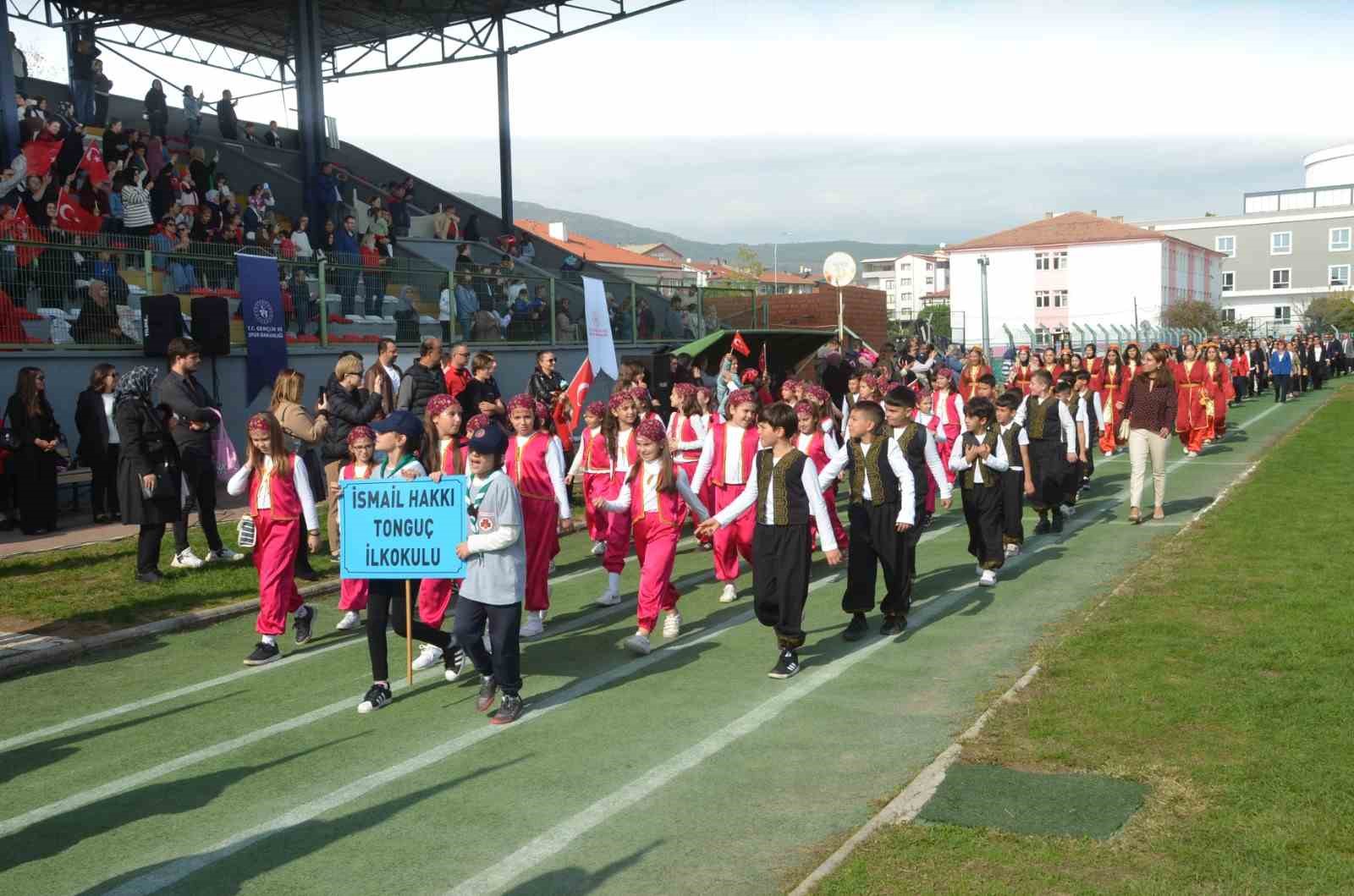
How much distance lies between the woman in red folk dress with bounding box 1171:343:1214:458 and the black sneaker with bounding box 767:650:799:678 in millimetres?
15798

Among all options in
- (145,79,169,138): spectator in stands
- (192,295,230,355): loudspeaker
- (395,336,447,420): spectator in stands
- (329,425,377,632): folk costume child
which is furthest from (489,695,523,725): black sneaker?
(145,79,169,138): spectator in stands

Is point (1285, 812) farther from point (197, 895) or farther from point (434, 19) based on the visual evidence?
point (434, 19)

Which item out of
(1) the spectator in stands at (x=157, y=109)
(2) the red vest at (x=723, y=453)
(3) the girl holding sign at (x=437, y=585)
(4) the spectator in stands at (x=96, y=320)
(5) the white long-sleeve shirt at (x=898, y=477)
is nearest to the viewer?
(3) the girl holding sign at (x=437, y=585)

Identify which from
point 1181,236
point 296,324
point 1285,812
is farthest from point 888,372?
point 1181,236

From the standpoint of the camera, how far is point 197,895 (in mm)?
5043

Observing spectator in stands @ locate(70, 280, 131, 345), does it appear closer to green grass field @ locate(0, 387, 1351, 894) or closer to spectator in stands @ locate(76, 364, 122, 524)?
spectator in stands @ locate(76, 364, 122, 524)

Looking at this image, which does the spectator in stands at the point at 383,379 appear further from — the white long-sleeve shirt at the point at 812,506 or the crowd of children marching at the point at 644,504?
the white long-sleeve shirt at the point at 812,506

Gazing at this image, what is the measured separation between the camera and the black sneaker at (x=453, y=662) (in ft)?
27.5

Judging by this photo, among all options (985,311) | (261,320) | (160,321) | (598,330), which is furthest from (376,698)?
(985,311)

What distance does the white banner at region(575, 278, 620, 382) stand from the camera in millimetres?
17891

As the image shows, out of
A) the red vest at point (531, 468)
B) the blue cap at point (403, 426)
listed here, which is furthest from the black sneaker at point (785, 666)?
the blue cap at point (403, 426)

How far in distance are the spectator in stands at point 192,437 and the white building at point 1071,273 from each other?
84673 mm

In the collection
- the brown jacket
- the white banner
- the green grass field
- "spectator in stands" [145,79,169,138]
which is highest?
"spectator in stands" [145,79,169,138]

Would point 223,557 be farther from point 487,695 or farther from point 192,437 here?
point 487,695
